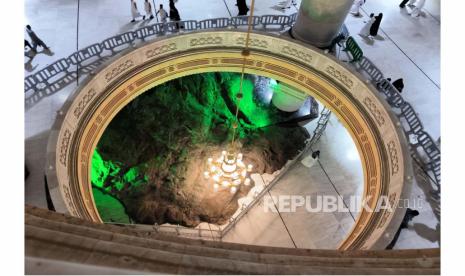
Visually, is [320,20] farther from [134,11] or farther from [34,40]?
[34,40]

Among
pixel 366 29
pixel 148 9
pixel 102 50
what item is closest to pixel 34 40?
pixel 102 50

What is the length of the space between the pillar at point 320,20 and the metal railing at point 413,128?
0.99 meters

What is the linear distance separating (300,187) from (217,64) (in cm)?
446

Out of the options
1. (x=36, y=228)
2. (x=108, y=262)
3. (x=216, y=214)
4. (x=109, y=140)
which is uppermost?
(x=36, y=228)

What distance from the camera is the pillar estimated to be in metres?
7.11

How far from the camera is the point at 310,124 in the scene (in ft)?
38.8

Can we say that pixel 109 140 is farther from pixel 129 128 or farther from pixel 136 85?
pixel 136 85

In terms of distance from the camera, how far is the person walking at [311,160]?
34.6 ft

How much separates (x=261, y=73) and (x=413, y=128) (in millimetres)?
3630

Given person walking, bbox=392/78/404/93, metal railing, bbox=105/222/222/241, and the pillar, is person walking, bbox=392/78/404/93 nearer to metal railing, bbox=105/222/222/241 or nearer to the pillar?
the pillar

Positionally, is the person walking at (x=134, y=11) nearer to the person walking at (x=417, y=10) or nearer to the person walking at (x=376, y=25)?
the person walking at (x=376, y=25)

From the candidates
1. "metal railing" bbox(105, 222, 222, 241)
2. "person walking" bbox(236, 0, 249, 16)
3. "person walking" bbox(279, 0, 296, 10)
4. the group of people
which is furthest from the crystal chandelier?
"person walking" bbox(279, 0, 296, 10)

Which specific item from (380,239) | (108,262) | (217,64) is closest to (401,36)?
(217,64)

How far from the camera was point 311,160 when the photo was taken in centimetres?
1062
